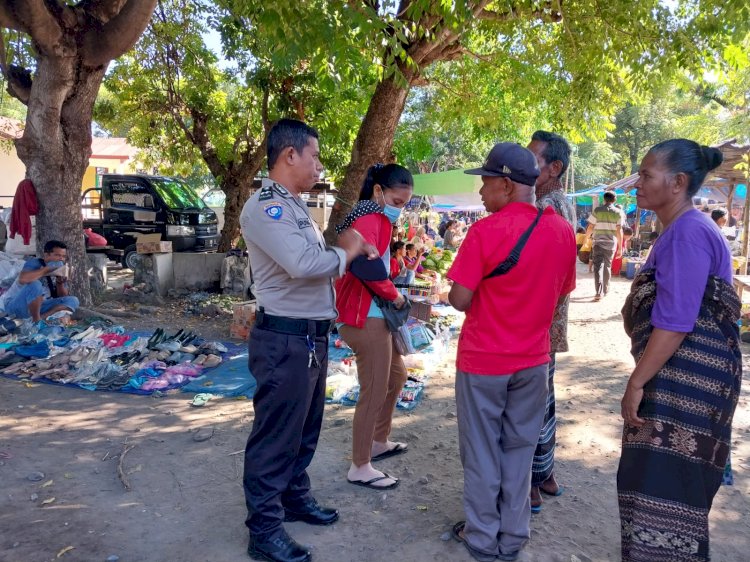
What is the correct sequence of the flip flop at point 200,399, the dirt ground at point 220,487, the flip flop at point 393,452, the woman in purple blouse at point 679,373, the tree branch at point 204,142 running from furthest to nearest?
the tree branch at point 204,142 < the flip flop at point 200,399 < the flip flop at point 393,452 < the dirt ground at point 220,487 < the woman in purple blouse at point 679,373

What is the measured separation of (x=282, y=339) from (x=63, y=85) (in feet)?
20.4

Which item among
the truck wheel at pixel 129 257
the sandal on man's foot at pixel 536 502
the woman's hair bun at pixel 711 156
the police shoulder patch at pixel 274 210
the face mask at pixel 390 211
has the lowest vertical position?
the sandal on man's foot at pixel 536 502

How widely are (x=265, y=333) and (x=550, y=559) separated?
1.72 metres

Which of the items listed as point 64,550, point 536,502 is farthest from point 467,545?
point 64,550

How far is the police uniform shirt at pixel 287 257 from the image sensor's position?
2404mm

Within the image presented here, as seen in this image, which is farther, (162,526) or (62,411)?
(62,411)

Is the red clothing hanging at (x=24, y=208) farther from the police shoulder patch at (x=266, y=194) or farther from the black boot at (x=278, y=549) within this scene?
the black boot at (x=278, y=549)

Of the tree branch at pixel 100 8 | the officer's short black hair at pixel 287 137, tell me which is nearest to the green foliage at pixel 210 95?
the tree branch at pixel 100 8

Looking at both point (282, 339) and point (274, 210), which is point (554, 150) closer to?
point (274, 210)

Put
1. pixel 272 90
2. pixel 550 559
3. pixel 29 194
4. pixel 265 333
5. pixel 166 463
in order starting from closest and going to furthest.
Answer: pixel 265 333
pixel 550 559
pixel 166 463
pixel 29 194
pixel 272 90

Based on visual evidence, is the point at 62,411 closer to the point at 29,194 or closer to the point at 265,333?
the point at 265,333

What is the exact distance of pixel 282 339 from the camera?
8.46 ft

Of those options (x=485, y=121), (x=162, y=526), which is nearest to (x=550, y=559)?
(x=162, y=526)

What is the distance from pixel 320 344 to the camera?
273 centimetres
